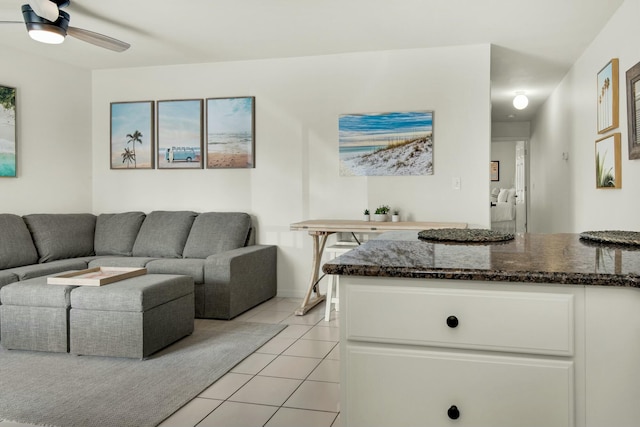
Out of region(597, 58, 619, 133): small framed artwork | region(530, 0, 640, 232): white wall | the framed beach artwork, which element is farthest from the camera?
the framed beach artwork

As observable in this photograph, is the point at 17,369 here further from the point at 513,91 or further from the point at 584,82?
the point at 513,91

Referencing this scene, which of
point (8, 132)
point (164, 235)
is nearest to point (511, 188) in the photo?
point (164, 235)

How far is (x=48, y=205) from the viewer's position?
4.91 m

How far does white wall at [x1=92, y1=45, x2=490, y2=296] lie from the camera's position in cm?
444

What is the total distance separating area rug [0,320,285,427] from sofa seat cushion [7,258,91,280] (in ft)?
2.15

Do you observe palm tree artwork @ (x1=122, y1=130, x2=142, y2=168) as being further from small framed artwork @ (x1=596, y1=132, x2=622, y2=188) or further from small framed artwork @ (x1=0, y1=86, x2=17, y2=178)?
small framed artwork @ (x1=596, y1=132, x2=622, y2=188)

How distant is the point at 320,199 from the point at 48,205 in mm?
2622

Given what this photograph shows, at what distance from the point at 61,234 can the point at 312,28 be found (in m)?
2.81

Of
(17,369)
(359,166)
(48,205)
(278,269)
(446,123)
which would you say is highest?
(446,123)

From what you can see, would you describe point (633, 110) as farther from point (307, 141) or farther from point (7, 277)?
point (7, 277)

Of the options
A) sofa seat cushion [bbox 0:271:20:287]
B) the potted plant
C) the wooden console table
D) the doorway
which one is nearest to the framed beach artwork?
the wooden console table

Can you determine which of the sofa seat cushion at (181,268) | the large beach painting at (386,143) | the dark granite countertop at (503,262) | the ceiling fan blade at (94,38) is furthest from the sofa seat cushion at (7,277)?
the dark granite countertop at (503,262)

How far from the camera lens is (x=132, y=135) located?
526 centimetres

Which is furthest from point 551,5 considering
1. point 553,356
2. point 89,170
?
point 89,170
